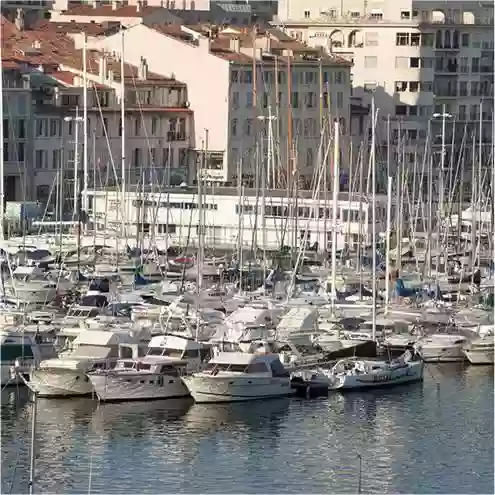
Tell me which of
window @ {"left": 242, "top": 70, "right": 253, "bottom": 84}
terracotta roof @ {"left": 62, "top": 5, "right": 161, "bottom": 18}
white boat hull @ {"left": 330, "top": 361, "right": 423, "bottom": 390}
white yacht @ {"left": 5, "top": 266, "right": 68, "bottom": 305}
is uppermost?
terracotta roof @ {"left": 62, "top": 5, "right": 161, "bottom": 18}

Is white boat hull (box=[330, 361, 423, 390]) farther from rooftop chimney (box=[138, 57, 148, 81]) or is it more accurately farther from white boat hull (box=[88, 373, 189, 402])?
rooftop chimney (box=[138, 57, 148, 81])

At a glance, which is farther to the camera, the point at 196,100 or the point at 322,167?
the point at 196,100

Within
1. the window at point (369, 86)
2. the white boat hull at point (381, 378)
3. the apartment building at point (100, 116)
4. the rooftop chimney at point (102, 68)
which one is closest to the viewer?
the white boat hull at point (381, 378)

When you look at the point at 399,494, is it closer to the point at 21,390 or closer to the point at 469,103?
the point at 21,390

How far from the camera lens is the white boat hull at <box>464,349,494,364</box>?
A: 32.9m

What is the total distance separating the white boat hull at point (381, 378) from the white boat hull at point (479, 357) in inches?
61.7

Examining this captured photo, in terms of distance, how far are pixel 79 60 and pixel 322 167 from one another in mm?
14008

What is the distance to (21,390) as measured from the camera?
29156 mm

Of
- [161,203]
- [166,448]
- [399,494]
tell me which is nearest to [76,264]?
[161,203]

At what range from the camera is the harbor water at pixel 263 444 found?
24781 mm

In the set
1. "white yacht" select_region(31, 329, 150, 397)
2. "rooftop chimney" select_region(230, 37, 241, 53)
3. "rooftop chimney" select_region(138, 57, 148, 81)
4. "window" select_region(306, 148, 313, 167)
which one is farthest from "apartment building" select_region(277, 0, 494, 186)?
"white yacht" select_region(31, 329, 150, 397)

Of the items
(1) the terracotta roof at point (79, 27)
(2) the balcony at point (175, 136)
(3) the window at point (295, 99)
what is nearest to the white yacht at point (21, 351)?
A: (2) the balcony at point (175, 136)

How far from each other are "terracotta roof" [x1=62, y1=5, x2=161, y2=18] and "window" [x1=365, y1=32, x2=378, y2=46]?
5.55 metres

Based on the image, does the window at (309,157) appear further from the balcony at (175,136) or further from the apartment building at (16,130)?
the apartment building at (16,130)
